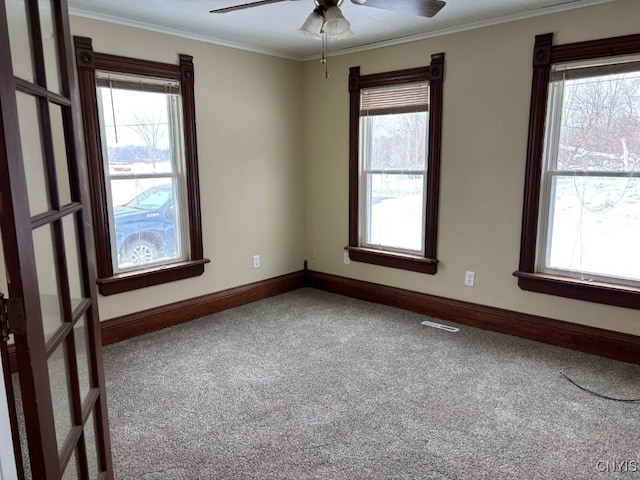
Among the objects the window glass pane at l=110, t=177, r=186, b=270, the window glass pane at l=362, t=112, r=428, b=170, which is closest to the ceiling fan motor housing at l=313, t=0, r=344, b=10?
the window glass pane at l=362, t=112, r=428, b=170

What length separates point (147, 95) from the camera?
3484 mm

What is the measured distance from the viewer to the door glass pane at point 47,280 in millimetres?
1178

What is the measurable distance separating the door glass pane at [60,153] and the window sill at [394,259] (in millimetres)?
3060

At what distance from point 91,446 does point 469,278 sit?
3008 millimetres

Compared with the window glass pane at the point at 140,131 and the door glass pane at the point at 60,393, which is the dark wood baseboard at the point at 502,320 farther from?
the door glass pane at the point at 60,393

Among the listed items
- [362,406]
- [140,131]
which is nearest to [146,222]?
[140,131]

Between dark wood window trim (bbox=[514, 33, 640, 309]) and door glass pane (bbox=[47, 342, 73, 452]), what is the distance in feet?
10.1

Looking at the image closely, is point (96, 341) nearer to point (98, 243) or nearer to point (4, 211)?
point (4, 211)

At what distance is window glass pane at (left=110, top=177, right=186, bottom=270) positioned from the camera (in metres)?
3.45

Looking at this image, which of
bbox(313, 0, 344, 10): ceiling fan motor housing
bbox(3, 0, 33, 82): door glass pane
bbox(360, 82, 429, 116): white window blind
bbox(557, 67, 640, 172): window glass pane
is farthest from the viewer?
bbox(360, 82, 429, 116): white window blind

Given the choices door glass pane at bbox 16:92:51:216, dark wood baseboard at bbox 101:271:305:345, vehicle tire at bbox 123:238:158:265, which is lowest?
dark wood baseboard at bbox 101:271:305:345

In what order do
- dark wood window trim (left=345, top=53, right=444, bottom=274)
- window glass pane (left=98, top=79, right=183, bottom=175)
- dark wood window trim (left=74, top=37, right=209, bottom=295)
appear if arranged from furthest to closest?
dark wood window trim (left=345, top=53, right=444, bottom=274)
window glass pane (left=98, top=79, right=183, bottom=175)
dark wood window trim (left=74, top=37, right=209, bottom=295)

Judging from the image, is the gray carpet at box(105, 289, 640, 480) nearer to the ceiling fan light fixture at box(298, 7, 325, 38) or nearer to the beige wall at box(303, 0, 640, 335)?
the beige wall at box(303, 0, 640, 335)

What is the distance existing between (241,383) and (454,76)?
281cm
